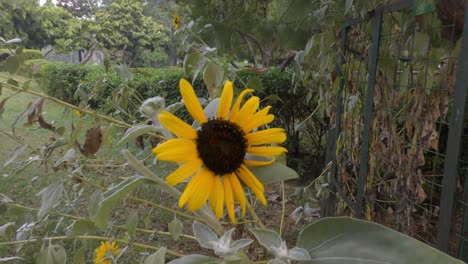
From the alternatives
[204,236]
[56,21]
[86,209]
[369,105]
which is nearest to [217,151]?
[204,236]

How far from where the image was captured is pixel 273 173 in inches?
20.8

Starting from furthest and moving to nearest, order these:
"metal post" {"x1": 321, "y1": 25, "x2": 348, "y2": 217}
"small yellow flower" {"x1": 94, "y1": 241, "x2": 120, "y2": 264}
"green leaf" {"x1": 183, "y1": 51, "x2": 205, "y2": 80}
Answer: "metal post" {"x1": 321, "y1": 25, "x2": 348, "y2": 217} < "small yellow flower" {"x1": 94, "y1": 241, "x2": 120, "y2": 264} < "green leaf" {"x1": 183, "y1": 51, "x2": 205, "y2": 80}

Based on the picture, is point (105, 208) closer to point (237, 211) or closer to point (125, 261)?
point (237, 211)

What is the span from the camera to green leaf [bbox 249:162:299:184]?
52 cm

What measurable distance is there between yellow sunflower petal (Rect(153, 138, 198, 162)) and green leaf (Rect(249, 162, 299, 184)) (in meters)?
0.10

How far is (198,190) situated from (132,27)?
21578 millimetres

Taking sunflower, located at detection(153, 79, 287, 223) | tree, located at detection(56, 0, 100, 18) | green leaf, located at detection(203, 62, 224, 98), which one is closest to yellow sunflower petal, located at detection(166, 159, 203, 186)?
sunflower, located at detection(153, 79, 287, 223)

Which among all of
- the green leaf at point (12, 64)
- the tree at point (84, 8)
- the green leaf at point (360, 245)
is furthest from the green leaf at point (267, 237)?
the tree at point (84, 8)

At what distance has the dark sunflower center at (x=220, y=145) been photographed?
0.50 m

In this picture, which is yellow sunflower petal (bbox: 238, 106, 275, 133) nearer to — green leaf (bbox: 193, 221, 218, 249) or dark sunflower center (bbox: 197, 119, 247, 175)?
dark sunflower center (bbox: 197, 119, 247, 175)

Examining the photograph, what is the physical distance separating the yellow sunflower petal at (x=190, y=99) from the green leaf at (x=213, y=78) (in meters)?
0.36

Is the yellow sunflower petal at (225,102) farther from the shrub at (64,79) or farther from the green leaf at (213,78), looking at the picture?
the shrub at (64,79)

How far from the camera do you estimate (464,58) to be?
94 centimetres

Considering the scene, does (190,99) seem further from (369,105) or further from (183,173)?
(369,105)
